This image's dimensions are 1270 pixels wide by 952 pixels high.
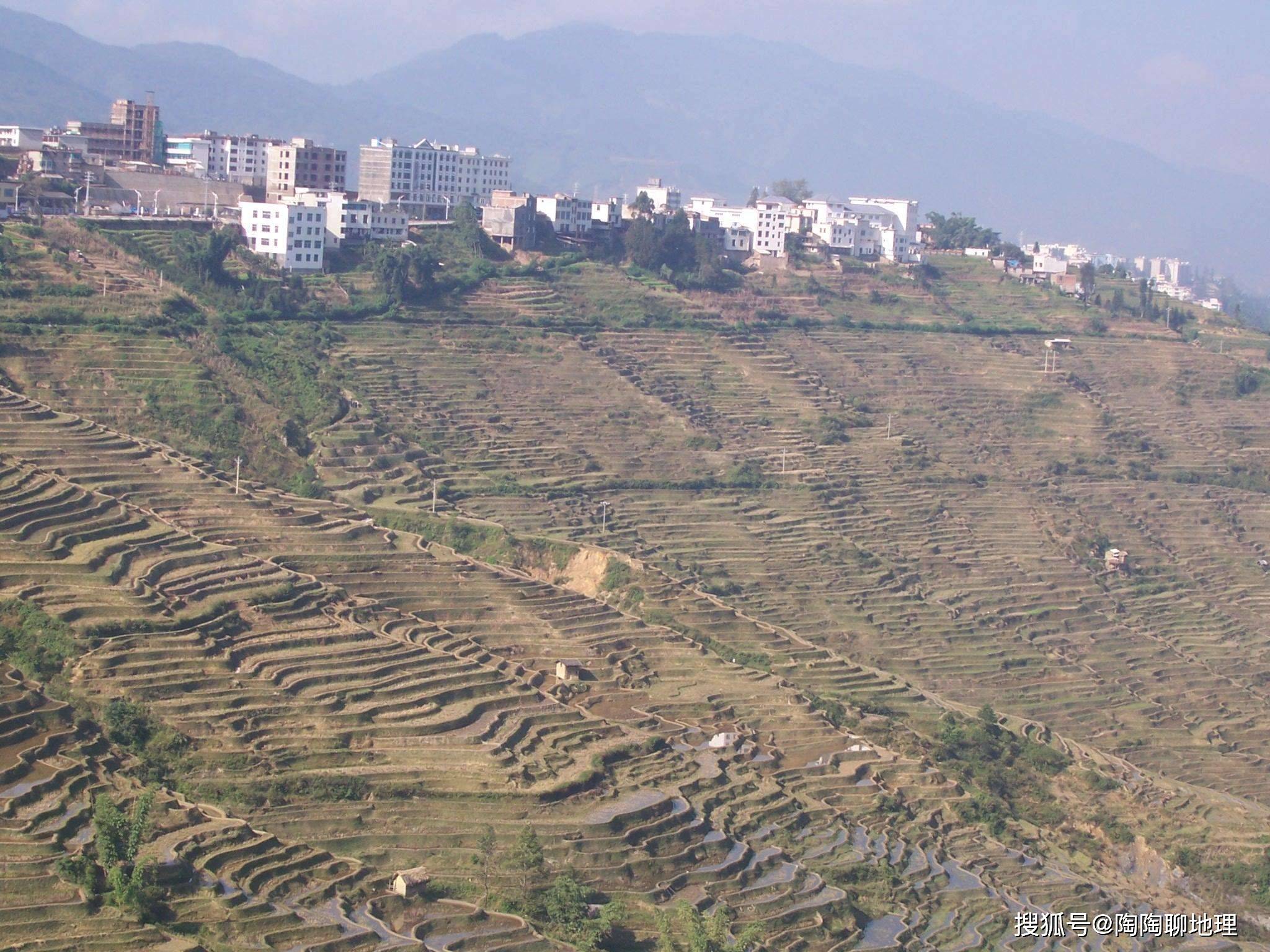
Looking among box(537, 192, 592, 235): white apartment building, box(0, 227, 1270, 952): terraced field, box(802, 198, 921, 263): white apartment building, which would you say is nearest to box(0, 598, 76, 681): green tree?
box(0, 227, 1270, 952): terraced field

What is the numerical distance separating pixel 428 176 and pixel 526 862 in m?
35.8

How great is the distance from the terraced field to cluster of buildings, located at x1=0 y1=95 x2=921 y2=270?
11.6ft

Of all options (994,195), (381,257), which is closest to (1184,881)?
(381,257)

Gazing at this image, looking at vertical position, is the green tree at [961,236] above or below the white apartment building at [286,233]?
above

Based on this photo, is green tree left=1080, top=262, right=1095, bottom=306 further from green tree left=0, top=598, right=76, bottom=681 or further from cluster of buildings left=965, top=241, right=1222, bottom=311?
green tree left=0, top=598, right=76, bottom=681

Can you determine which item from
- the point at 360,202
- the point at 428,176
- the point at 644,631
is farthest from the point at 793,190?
the point at 644,631

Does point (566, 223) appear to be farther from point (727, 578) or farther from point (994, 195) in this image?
point (994, 195)

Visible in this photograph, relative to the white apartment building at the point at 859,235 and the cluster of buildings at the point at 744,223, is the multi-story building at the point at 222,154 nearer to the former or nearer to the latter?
the cluster of buildings at the point at 744,223

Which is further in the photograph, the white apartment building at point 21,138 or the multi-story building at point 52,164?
the white apartment building at point 21,138

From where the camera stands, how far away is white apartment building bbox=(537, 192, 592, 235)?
156 feet

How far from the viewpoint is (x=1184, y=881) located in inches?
897

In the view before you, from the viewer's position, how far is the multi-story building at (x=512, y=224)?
44688mm

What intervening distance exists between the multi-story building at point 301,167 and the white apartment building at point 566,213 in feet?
18.0

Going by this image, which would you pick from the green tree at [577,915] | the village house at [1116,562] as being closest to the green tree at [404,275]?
the village house at [1116,562]
